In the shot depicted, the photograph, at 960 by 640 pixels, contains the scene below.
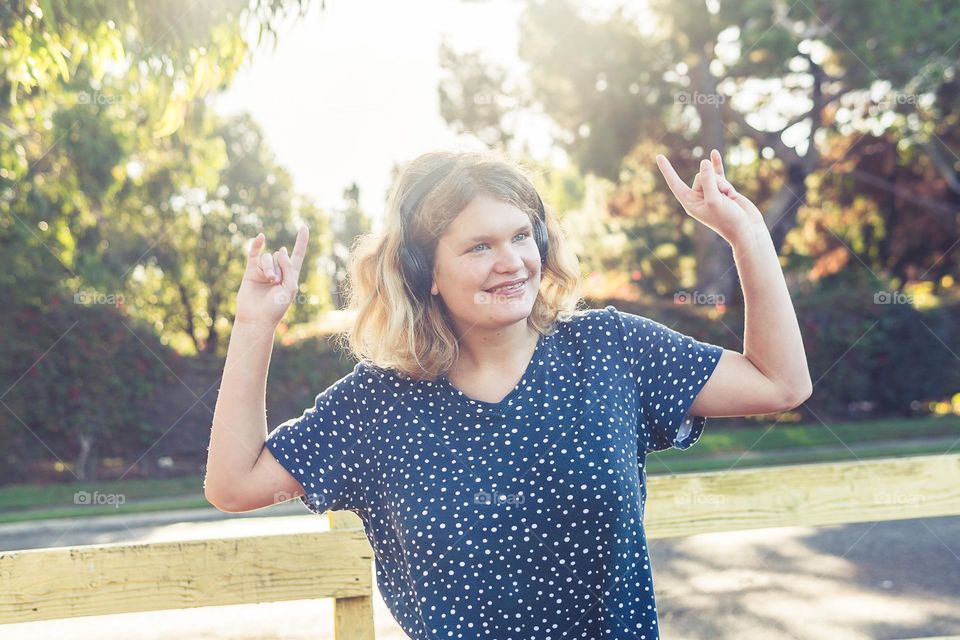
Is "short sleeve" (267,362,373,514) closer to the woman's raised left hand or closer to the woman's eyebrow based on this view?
the woman's eyebrow

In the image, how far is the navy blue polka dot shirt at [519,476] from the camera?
1.56m

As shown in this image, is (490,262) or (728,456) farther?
(728,456)

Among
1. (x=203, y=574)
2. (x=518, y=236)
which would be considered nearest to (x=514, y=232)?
(x=518, y=236)

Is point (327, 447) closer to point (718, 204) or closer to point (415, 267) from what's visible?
point (415, 267)

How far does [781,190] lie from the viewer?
675 inches

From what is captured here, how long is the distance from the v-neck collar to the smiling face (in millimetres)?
71

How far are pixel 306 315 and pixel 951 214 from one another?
12.7 m

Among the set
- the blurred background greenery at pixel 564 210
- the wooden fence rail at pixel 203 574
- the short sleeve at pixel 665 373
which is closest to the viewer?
the short sleeve at pixel 665 373

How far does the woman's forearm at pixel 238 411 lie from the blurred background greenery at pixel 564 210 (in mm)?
3954

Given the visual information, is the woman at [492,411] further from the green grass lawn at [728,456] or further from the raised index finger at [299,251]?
the green grass lawn at [728,456]

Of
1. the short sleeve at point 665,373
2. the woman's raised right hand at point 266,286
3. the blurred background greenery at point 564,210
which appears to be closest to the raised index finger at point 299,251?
the woman's raised right hand at point 266,286

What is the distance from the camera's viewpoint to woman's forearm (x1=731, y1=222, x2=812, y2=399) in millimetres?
1646

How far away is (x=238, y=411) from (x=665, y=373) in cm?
74

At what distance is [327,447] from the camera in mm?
1661
